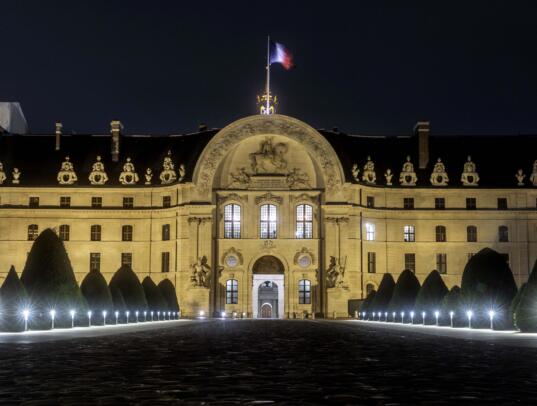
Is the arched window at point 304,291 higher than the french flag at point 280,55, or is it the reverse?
the french flag at point 280,55

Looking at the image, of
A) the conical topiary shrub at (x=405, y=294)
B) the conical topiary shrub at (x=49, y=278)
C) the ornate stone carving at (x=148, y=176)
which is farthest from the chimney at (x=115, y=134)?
the conical topiary shrub at (x=49, y=278)

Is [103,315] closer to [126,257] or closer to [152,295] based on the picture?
[152,295]

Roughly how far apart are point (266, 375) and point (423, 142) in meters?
81.4

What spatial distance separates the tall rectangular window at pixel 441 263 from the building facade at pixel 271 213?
104 millimetres

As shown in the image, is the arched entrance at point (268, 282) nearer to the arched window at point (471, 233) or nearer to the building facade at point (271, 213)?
the building facade at point (271, 213)

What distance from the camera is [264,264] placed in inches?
3565

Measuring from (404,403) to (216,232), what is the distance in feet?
254

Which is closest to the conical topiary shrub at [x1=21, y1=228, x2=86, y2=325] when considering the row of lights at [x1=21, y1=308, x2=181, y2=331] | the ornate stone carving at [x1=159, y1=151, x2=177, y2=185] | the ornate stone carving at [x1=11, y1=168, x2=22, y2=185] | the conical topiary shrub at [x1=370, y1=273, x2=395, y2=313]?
the row of lights at [x1=21, y1=308, x2=181, y2=331]

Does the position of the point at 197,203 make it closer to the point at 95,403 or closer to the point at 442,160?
the point at 442,160

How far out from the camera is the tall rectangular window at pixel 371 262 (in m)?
91.3

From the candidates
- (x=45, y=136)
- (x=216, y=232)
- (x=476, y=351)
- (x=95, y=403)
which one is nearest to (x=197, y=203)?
(x=216, y=232)

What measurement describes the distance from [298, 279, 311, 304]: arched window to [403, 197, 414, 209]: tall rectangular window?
527 inches


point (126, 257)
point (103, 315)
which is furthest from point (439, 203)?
point (103, 315)

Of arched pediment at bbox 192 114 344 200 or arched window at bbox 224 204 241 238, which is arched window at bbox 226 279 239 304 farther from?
arched pediment at bbox 192 114 344 200
